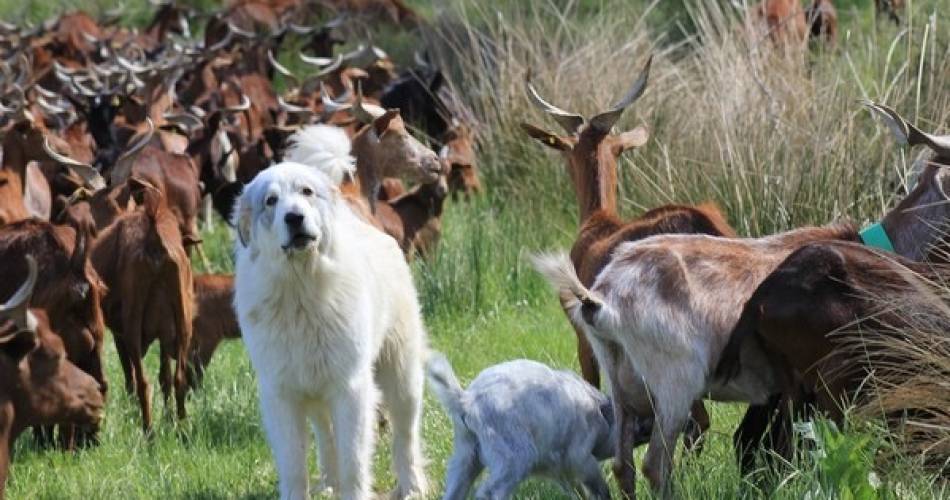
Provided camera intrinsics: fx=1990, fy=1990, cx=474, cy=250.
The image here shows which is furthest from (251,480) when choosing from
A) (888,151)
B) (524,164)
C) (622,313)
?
(524,164)

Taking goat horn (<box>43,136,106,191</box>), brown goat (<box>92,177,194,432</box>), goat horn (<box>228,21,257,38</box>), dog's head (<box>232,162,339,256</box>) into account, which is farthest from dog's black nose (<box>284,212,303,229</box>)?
goat horn (<box>228,21,257,38</box>)

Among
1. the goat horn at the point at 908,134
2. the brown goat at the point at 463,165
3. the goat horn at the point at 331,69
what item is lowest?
the goat horn at the point at 331,69

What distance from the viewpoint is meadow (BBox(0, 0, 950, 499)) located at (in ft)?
29.0

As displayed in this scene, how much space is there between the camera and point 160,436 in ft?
34.7

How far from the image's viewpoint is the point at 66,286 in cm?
1073

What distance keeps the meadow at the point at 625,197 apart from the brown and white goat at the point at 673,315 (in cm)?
33

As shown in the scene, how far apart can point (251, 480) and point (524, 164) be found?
301 inches

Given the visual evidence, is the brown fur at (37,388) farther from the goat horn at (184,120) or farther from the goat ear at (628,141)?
the goat horn at (184,120)

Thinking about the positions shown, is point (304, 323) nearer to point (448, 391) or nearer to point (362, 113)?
point (448, 391)

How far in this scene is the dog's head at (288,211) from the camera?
8.38 m

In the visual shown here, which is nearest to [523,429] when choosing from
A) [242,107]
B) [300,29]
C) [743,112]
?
[743,112]

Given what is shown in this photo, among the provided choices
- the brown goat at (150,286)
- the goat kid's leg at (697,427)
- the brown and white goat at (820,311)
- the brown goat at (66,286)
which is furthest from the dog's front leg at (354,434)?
the brown goat at (150,286)

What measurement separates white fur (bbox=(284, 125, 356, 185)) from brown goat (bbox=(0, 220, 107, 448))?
128 centimetres

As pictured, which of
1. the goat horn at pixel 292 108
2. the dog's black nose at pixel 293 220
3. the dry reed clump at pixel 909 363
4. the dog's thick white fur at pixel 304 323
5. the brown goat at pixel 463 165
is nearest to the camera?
the dry reed clump at pixel 909 363
